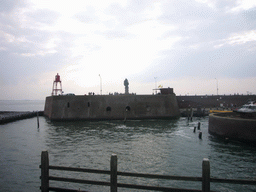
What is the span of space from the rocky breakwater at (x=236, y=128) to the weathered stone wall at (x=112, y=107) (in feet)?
65.2

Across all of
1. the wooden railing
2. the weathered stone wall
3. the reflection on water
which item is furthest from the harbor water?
the weathered stone wall

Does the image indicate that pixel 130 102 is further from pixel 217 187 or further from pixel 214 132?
pixel 217 187

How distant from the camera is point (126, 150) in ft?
64.6

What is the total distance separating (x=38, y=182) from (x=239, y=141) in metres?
18.7

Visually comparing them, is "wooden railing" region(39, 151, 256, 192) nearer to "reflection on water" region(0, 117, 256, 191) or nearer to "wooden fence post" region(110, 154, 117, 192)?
"wooden fence post" region(110, 154, 117, 192)

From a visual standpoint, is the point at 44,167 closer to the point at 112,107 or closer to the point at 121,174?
the point at 121,174

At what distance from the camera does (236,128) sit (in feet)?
71.3

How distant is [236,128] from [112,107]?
85.9ft

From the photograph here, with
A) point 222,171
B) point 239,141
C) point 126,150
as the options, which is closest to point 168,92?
point 239,141

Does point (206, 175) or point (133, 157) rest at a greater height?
point (206, 175)

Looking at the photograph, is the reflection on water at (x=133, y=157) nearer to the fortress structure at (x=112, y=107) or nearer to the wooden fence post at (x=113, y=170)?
the wooden fence post at (x=113, y=170)

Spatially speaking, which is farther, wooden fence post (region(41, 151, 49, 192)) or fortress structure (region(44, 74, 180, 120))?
fortress structure (region(44, 74, 180, 120))

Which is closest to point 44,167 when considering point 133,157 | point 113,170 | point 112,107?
point 113,170

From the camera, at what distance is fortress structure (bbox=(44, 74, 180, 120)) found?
42.2 m
